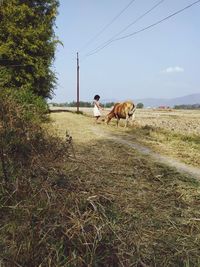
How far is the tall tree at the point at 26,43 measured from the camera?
82.2 ft

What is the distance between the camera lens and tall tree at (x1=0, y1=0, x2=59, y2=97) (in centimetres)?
2505

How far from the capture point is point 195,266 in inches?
157

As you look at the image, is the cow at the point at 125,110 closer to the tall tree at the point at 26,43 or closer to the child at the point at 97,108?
the child at the point at 97,108

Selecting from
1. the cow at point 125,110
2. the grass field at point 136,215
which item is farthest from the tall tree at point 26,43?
the grass field at point 136,215

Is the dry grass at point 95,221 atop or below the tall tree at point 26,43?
below

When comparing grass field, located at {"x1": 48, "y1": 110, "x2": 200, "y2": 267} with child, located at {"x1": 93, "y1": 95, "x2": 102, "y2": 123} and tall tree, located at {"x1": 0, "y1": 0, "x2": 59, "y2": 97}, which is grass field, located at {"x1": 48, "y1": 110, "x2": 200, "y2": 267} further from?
tall tree, located at {"x1": 0, "y1": 0, "x2": 59, "y2": 97}

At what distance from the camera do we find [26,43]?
25359 millimetres

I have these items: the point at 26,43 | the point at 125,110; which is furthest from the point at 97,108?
the point at 26,43

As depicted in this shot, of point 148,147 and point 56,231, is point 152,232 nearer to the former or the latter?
point 56,231

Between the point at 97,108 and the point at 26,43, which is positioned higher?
the point at 26,43

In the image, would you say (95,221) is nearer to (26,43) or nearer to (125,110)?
(125,110)

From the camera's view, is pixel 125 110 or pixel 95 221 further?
pixel 125 110

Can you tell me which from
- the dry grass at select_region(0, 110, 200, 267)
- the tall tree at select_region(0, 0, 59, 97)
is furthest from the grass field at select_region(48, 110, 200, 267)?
the tall tree at select_region(0, 0, 59, 97)

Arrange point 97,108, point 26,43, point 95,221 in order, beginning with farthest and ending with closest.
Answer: point 26,43
point 97,108
point 95,221
